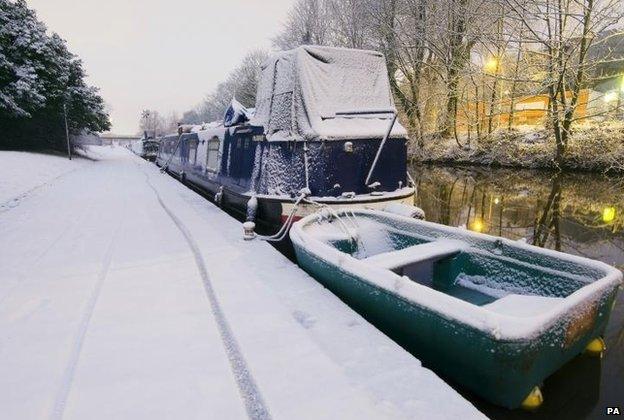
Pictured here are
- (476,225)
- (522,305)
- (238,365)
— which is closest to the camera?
(238,365)

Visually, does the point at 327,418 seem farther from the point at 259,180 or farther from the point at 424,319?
the point at 259,180

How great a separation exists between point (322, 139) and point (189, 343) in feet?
13.5

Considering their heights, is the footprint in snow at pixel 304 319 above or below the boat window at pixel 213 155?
below

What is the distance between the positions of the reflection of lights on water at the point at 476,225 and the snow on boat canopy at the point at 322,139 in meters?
2.78

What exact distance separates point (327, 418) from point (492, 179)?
16.9 m

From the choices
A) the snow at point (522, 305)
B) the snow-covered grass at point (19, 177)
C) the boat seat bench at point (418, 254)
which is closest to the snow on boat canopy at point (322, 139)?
the boat seat bench at point (418, 254)

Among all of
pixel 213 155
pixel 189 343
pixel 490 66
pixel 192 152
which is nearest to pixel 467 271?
pixel 189 343

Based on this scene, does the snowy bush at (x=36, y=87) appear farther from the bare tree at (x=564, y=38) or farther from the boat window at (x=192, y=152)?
the bare tree at (x=564, y=38)

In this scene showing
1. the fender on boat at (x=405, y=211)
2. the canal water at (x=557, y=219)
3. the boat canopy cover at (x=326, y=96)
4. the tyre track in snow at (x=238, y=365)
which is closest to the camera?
the tyre track in snow at (x=238, y=365)

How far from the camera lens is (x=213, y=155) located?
1098cm

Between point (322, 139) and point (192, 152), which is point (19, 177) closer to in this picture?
point (192, 152)

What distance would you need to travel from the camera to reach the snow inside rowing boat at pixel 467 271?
280cm

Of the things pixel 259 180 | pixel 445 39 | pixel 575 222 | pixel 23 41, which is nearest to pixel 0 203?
pixel 259 180

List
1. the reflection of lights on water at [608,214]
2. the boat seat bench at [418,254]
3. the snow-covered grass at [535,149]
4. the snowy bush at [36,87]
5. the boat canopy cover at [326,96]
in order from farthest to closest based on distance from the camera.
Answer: the snowy bush at [36,87], the snow-covered grass at [535,149], the reflection of lights on water at [608,214], the boat canopy cover at [326,96], the boat seat bench at [418,254]
